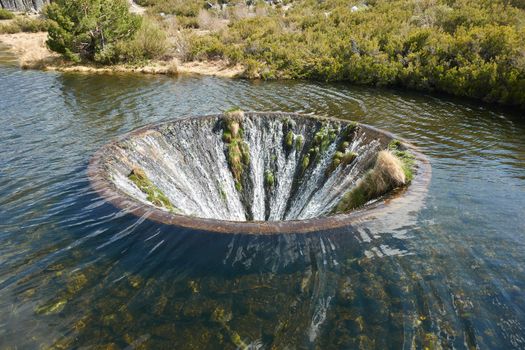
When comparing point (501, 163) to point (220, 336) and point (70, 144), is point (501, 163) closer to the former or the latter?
point (220, 336)

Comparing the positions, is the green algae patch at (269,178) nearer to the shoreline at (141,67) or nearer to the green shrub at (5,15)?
the shoreline at (141,67)

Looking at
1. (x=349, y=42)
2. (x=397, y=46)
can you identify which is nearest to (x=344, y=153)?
(x=397, y=46)

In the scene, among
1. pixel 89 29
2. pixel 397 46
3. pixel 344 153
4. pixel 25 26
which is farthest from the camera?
pixel 25 26

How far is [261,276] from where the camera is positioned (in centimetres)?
738

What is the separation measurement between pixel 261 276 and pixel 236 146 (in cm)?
791

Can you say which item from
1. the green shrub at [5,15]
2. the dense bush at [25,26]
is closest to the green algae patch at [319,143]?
the dense bush at [25,26]

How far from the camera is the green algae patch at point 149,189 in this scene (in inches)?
430

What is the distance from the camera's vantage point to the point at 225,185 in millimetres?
13719

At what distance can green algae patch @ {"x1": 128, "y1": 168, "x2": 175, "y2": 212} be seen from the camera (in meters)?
10.9

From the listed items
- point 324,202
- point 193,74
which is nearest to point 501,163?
point 324,202

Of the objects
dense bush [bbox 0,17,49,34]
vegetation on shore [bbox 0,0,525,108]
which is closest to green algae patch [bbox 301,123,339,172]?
vegetation on shore [bbox 0,0,525,108]

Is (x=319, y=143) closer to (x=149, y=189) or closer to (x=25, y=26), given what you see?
(x=149, y=189)

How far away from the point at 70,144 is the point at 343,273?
10972 millimetres

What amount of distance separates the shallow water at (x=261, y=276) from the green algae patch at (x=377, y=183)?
3.31 ft
